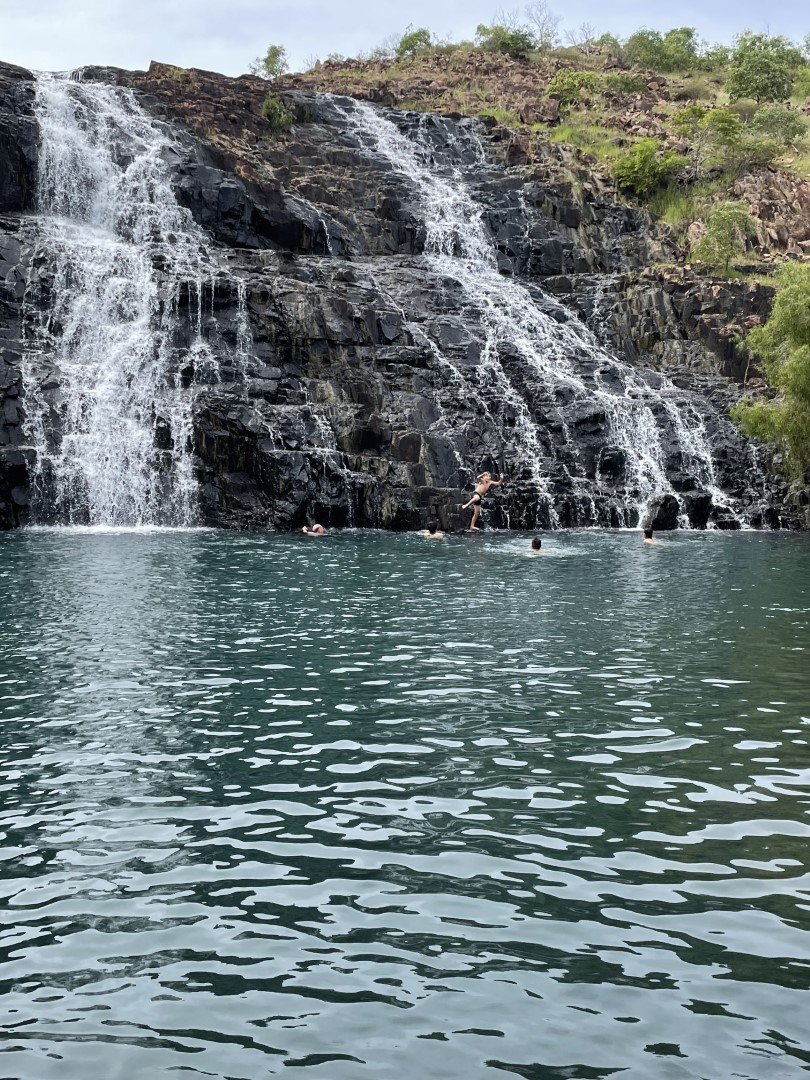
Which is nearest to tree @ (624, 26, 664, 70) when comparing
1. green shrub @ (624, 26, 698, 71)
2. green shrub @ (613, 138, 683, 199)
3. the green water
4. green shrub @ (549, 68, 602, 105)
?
green shrub @ (624, 26, 698, 71)

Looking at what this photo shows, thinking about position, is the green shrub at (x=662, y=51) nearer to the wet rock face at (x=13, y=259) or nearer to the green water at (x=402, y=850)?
the wet rock face at (x=13, y=259)

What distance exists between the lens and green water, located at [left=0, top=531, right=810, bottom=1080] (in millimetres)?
5855

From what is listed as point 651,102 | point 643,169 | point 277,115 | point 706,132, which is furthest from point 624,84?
point 277,115

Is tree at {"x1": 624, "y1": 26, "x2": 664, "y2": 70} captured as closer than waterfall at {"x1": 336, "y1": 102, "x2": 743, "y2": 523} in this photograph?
No

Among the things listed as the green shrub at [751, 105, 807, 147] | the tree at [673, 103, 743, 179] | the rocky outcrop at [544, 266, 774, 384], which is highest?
the green shrub at [751, 105, 807, 147]

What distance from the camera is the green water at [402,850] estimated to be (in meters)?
5.86

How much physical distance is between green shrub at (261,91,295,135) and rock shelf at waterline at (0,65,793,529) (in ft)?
14.8

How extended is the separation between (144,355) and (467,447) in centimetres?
1339

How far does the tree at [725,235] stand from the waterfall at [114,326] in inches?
1093

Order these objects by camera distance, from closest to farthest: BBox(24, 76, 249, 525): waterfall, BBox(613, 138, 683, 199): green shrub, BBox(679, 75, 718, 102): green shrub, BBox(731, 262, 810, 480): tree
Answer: BBox(24, 76, 249, 525): waterfall → BBox(731, 262, 810, 480): tree → BBox(613, 138, 683, 199): green shrub → BBox(679, 75, 718, 102): green shrub

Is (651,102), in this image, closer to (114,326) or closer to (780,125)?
(780,125)

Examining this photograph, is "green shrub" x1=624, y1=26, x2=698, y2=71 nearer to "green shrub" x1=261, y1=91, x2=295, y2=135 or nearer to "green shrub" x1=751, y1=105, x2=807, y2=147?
"green shrub" x1=751, y1=105, x2=807, y2=147

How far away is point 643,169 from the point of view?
65.6m

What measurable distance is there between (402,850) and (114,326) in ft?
125
